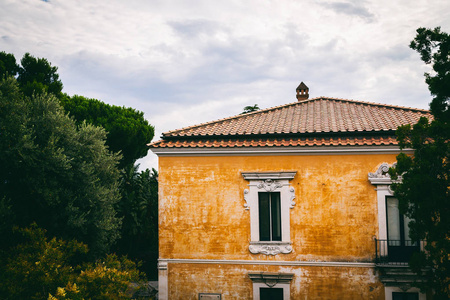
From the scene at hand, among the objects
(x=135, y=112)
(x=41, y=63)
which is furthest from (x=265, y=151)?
(x=135, y=112)

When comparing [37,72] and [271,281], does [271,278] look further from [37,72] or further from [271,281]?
[37,72]

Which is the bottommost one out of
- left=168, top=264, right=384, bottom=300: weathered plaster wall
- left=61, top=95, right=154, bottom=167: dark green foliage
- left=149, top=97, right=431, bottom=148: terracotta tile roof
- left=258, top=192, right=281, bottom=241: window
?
left=168, top=264, right=384, bottom=300: weathered plaster wall

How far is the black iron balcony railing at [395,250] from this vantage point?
36.4ft

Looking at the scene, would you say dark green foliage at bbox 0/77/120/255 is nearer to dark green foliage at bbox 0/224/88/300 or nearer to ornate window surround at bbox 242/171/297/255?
dark green foliage at bbox 0/224/88/300

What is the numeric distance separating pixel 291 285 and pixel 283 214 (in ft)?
→ 7.54

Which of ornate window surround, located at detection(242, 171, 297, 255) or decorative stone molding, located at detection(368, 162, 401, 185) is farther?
ornate window surround, located at detection(242, 171, 297, 255)

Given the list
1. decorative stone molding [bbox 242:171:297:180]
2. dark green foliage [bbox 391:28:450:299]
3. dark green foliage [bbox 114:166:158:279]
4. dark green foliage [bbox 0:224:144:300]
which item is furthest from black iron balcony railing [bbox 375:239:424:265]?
dark green foliage [bbox 114:166:158:279]

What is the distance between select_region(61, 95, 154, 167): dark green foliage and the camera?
2397cm

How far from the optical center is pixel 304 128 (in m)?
12.4

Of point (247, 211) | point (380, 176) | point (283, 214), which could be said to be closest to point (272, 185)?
point (283, 214)

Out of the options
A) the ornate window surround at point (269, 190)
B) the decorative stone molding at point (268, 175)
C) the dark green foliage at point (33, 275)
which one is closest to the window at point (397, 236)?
the ornate window surround at point (269, 190)

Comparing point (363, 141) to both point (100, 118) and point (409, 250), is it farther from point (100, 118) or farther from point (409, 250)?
point (100, 118)

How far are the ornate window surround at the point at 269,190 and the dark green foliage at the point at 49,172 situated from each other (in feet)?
21.3

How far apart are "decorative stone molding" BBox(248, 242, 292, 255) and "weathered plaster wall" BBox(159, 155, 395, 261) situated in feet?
0.57
